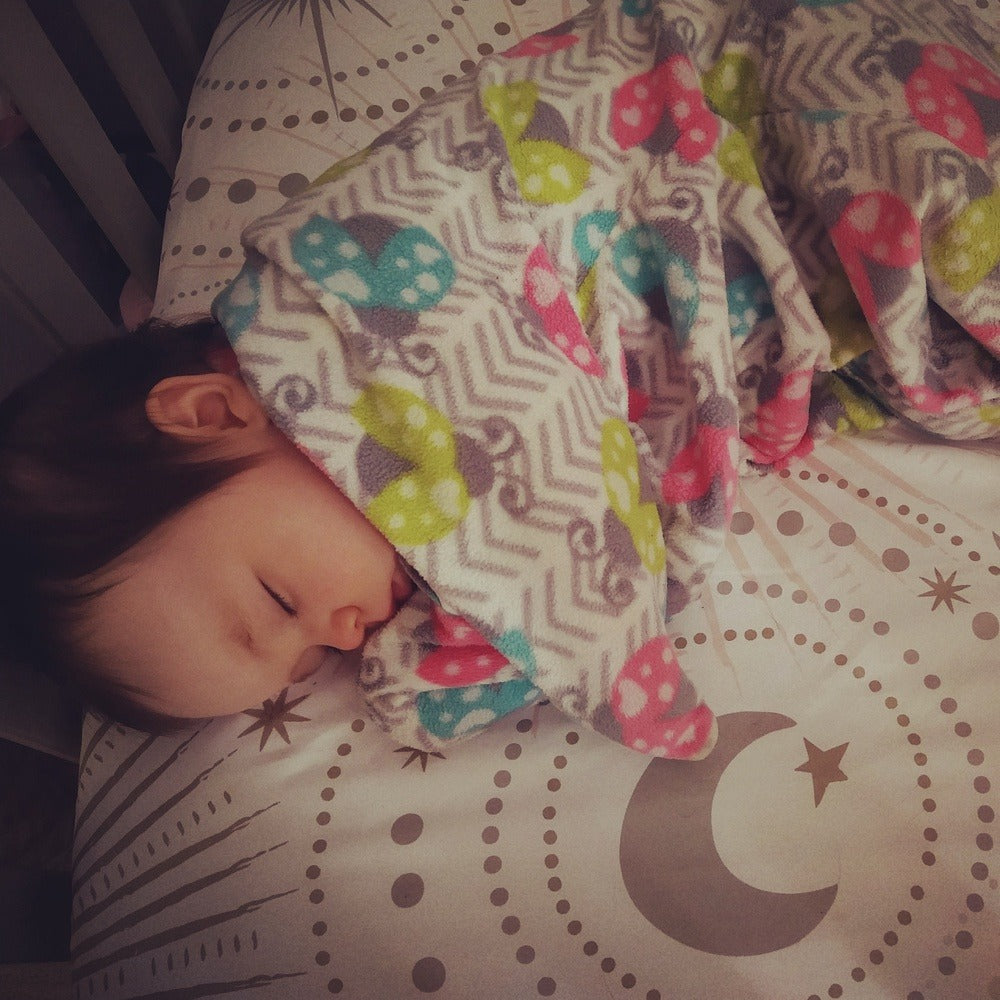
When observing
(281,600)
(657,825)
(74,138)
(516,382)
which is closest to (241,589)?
(281,600)

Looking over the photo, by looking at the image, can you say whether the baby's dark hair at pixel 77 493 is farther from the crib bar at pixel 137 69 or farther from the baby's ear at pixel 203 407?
the crib bar at pixel 137 69

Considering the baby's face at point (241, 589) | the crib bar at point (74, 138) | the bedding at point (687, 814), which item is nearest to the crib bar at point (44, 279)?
the crib bar at point (74, 138)

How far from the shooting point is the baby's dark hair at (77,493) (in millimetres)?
603

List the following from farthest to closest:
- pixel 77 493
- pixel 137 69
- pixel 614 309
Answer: pixel 137 69
pixel 614 309
pixel 77 493

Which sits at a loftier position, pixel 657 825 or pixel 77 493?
pixel 77 493

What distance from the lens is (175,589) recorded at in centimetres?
61

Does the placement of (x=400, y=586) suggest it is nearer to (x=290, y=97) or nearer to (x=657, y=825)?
(x=657, y=825)

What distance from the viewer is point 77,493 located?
2.00 feet

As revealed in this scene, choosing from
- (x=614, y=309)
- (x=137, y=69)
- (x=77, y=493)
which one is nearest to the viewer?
(x=77, y=493)

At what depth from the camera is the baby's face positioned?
606mm

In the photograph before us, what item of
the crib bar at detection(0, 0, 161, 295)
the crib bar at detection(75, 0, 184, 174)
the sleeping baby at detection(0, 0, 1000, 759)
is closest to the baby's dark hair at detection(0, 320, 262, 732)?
the sleeping baby at detection(0, 0, 1000, 759)

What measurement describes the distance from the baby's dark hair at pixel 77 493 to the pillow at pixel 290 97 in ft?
0.75

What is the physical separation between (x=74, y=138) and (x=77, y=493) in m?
0.43

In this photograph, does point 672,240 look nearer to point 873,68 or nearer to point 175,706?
point 873,68
